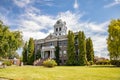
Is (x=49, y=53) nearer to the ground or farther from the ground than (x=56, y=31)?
nearer to the ground

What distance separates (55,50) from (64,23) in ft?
53.5

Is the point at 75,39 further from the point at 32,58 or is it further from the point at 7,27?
the point at 7,27

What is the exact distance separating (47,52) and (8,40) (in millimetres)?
27410

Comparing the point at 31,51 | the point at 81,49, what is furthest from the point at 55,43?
the point at 81,49

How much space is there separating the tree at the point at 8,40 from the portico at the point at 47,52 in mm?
21887

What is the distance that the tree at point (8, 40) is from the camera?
3728cm

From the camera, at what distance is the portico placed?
6303cm

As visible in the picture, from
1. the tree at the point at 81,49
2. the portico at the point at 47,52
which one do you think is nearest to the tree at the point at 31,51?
the portico at the point at 47,52

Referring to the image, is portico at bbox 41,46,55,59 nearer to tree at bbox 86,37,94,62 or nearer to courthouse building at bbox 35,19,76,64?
courthouse building at bbox 35,19,76,64

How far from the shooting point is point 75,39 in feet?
192

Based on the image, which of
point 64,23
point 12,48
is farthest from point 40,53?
point 12,48

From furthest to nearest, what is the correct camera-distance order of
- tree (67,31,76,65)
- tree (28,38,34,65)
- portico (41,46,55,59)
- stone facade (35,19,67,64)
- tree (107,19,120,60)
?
tree (28,38,34,65) < portico (41,46,55,59) < stone facade (35,19,67,64) < tree (67,31,76,65) < tree (107,19,120,60)

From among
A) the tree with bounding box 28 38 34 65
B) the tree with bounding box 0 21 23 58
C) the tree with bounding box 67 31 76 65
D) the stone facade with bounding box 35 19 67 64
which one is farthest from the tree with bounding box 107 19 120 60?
the tree with bounding box 28 38 34 65

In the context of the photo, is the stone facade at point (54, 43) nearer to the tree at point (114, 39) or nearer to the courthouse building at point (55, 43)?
the courthouse building at point (55, 43)
